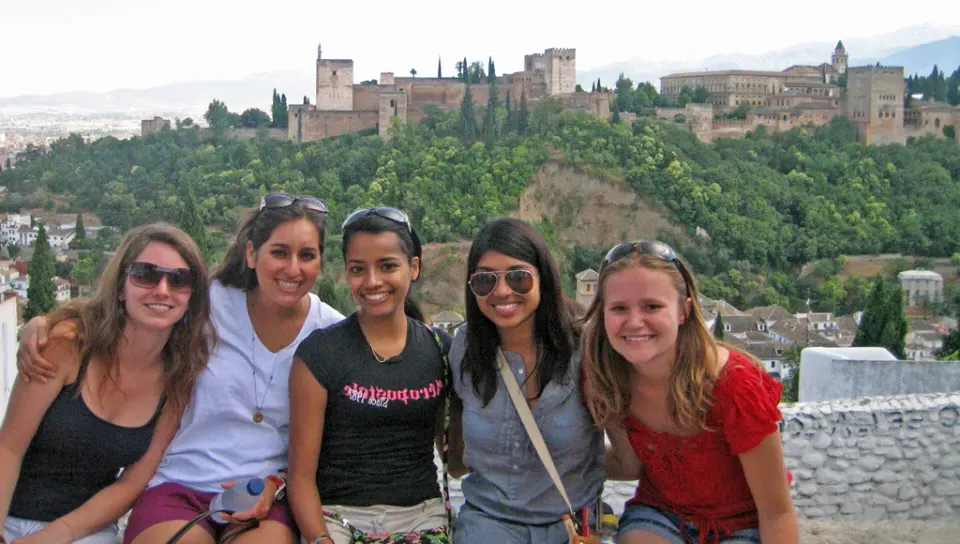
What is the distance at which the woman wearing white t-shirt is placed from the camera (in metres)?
2.96

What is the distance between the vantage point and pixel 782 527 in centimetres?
277

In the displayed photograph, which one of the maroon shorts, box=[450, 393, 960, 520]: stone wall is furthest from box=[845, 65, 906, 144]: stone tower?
the maroon shorts

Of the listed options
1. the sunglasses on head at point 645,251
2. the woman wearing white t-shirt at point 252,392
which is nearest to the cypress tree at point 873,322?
the sunglasses on head at point 645,251

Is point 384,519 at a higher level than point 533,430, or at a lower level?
lower

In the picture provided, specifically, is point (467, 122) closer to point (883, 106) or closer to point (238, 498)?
point (883, 106)

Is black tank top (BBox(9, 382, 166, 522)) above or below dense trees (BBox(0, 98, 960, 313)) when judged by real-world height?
above

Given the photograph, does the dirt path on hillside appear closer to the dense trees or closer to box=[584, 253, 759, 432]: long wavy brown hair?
box=[584, 253, 759, 432]: long wavy brown hair

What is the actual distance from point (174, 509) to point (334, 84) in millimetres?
42059

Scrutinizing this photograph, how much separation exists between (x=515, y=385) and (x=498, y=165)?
34376 millimetres

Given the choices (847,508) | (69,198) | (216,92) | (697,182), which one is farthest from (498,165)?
(216,92)

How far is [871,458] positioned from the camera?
453cm

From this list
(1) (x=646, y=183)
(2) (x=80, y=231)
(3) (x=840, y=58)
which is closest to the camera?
(2) (x=80, y=231)

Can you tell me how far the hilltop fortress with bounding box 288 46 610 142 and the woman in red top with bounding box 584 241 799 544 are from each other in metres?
39.4

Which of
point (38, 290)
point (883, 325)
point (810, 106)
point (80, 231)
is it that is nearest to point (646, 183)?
point (810, 106)
